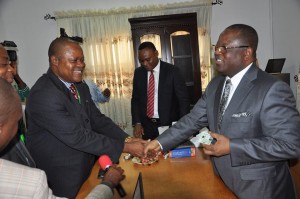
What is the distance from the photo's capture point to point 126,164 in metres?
2.49

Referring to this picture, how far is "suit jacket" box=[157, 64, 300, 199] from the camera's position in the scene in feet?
5.30

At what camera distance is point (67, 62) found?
2.26 m

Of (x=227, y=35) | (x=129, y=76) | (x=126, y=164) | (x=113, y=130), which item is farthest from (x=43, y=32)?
(x=227, y=35)

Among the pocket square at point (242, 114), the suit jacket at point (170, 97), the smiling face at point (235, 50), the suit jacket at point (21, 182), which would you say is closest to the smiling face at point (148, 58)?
the suit jacket at point (170, 97)

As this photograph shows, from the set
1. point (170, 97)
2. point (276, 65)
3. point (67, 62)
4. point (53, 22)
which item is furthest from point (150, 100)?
point (53, 22)

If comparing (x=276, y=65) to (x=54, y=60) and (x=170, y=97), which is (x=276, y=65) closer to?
(x=170, y=97)

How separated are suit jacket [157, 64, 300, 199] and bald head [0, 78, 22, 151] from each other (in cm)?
122

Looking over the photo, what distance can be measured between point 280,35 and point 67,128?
5.16 m

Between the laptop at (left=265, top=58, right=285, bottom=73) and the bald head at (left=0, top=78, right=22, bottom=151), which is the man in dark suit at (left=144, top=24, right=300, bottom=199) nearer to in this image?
the bald head at (left=0, top=78, right=22, bottom=151)

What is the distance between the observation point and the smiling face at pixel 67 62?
2.25m

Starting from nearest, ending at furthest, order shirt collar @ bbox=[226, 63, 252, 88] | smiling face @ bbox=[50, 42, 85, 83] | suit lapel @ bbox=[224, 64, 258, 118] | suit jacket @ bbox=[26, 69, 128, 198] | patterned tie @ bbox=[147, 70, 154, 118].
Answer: suit lapel @ bbox=[224, 64, 258, 118]
shirt collar @ bbox=[226, 63, 252, 88]
suit jacket @ bbox=[26, 69, 128, 198]
smiling face @ bbox=[50, 42, 85, 83]
patterned tie @ bbox=[147, 70, 154, 118]

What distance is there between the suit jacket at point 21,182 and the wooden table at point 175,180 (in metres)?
0.87

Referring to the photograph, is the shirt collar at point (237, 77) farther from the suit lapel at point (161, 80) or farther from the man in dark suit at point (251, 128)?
the suit lapel at point (161, 80)

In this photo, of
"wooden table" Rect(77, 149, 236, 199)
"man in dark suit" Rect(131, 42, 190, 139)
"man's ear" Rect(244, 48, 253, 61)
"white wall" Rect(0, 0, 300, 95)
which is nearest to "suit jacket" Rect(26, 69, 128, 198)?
"wooden table" Rect(77, 149, 236, 199)
